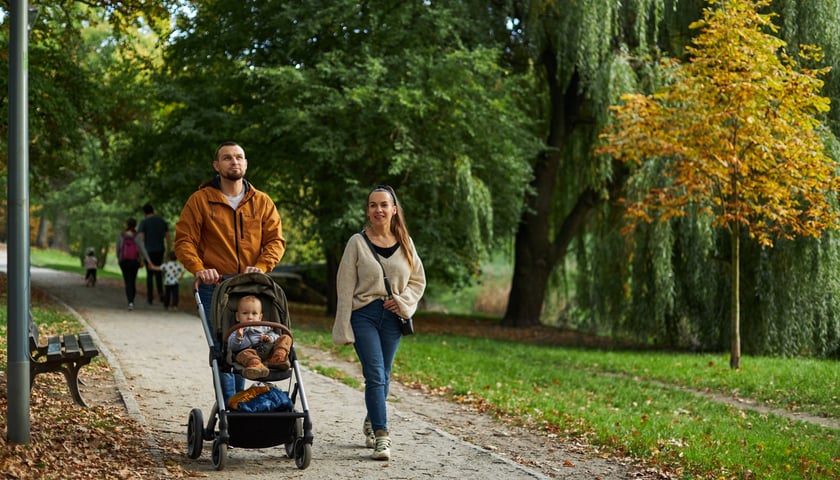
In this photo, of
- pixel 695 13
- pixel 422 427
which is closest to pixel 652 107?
pixel 695 13

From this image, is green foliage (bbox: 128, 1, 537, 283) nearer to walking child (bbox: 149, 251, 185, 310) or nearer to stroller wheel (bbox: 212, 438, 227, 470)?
walking child (bbox: 149, 251, 185, 310)

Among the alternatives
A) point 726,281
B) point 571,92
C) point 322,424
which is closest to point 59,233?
point 571,92

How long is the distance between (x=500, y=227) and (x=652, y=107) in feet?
20.5

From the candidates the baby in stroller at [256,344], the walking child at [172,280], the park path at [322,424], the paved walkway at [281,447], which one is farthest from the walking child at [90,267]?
the baby in stroller at [256,344]

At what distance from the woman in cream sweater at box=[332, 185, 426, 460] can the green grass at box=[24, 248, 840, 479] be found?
2507 mm

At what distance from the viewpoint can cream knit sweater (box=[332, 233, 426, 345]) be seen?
7168mm

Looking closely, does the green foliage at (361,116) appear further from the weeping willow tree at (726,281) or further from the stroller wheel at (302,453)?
the stroller wheel at (302,453)

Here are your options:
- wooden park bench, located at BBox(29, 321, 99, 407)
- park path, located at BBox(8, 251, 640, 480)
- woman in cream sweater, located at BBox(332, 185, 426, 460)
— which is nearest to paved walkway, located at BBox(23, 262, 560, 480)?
park path, located at BBox(8, 251, 640, 480)

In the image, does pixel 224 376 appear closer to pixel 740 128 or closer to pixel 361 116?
pixel 740 128

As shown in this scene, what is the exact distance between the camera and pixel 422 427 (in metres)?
8.91

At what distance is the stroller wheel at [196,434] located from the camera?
6.75 metres

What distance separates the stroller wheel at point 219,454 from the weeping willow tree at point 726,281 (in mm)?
13447

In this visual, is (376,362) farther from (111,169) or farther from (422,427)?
(111,169)

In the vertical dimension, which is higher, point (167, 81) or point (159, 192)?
point (167, 81)
